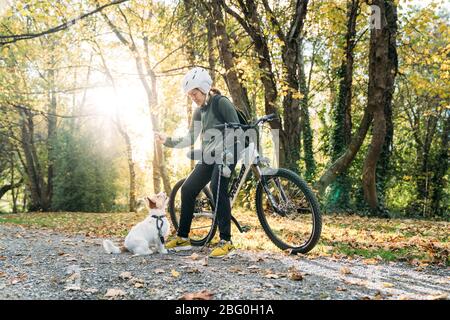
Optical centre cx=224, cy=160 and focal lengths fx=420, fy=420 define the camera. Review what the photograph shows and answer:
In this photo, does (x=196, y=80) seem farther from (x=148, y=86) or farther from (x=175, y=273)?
(x=148, y=86)

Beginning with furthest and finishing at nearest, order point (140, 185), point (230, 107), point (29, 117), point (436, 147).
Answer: point (140, 185)
point (29, 117)
point (436, 147)
point (230, 107)

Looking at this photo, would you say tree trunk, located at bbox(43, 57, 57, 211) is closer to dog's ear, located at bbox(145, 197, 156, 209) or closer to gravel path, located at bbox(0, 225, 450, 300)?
gravel path, located at bbox(0, 225, 450, 300)

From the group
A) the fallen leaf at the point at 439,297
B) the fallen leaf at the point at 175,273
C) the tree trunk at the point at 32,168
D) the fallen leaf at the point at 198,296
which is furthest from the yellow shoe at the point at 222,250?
the tree trunk at the point at 32,168

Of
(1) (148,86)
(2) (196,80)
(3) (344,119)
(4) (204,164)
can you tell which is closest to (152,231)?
(4) (204,164)

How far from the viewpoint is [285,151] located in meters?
12.3

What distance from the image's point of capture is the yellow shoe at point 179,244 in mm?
5285

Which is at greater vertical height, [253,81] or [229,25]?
[229,25]

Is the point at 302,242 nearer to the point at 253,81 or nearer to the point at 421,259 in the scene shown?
the point at 421,259

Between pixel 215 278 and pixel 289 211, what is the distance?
1.39 m

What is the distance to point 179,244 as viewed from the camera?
5.38 meters

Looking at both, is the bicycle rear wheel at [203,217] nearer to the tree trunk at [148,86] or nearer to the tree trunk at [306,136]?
the tree trunk at [306,136]

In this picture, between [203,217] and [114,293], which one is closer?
[114,293]
